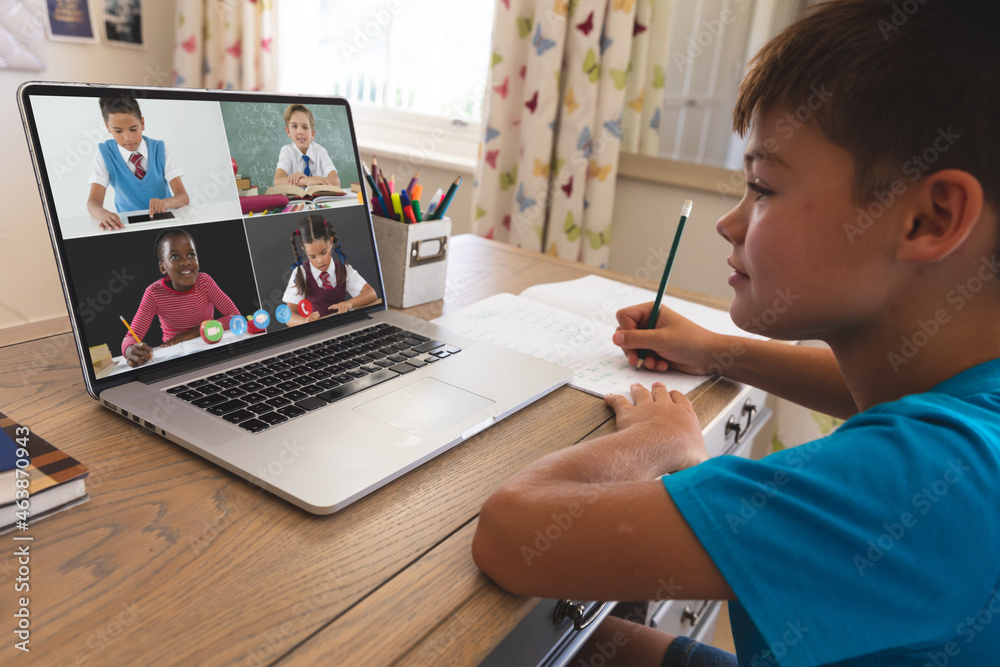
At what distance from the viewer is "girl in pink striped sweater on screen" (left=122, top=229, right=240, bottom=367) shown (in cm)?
64

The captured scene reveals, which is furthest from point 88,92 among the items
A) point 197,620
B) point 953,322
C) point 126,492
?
point 953,322

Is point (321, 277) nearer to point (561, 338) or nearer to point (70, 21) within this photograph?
point (561, 338)

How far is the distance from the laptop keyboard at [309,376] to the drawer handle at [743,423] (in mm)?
384

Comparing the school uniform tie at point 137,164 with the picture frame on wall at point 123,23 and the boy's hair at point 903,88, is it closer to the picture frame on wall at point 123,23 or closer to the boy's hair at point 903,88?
the boy's hair at point 903,88

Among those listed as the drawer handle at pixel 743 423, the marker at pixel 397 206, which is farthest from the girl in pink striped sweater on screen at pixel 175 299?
the drawer handle at pixel 743 423

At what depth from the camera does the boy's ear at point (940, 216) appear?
46 centimetres

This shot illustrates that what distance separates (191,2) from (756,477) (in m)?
2.68

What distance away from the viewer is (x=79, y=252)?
592mm

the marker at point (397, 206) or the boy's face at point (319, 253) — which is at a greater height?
the marker at point (397, 206)

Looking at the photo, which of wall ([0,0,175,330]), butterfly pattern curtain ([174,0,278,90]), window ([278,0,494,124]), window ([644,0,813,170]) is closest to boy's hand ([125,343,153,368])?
window ([644,0,813,170])

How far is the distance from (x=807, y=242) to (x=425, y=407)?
0.37 m

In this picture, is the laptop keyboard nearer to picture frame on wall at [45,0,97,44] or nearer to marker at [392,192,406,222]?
marker at [392,192,406,222]

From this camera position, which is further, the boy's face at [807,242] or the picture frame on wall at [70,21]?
the picture frame on wall at [70,21]

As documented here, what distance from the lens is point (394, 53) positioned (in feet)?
8.36
